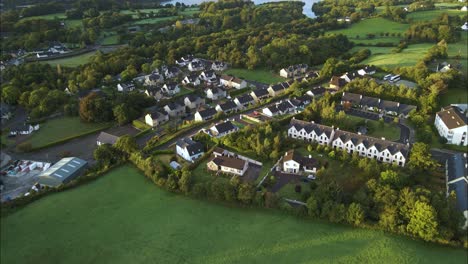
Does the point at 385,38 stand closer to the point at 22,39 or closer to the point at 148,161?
the point at 148,161

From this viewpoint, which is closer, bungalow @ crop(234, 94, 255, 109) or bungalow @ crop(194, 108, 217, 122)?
bungalow @ crop(194, 108, 217, 122)

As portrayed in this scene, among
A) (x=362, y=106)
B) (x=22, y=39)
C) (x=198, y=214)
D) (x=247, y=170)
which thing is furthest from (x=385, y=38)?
(x=22, y=39)

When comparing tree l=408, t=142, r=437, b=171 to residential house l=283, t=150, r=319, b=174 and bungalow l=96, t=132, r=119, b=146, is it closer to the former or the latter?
residential house l=283, t=150, r=319, b=174

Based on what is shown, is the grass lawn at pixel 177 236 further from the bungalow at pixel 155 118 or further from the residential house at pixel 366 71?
the residential house at pixel 366 71

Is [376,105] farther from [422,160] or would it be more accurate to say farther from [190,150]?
[190,150]

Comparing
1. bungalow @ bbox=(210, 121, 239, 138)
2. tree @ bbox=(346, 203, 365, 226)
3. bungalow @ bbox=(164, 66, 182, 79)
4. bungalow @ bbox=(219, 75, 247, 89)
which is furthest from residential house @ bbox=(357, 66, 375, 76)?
tree @ bbox=(346, 203, 365, 226)
